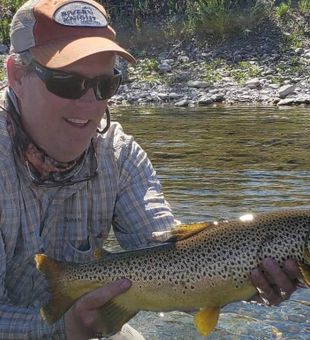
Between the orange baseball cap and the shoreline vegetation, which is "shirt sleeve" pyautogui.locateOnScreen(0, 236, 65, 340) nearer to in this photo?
the orange baseball cap

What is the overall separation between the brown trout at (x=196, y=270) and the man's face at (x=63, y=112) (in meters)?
0.48

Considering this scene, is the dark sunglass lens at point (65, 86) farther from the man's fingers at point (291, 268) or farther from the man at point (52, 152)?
the man's fingers at point (291, 268)

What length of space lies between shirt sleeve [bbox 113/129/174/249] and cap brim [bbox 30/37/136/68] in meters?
0.57

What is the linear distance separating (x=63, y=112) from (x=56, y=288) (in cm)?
71

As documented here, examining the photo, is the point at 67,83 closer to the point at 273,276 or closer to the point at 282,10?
the point at 273,276

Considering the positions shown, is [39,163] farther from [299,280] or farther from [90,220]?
[299,280]

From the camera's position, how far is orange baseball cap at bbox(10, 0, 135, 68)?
3.00 metres

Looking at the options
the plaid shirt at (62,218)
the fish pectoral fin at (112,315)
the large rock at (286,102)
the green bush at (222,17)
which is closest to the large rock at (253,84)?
the large rock at (286,102)

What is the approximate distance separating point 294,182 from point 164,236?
202 inches

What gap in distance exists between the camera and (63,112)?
9.96ft

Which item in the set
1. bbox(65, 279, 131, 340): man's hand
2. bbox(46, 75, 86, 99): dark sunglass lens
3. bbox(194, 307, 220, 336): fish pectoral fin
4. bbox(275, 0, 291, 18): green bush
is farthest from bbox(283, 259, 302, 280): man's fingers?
bbox(275, 0, 291, 18): green bush

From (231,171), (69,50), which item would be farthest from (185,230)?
(231,171)

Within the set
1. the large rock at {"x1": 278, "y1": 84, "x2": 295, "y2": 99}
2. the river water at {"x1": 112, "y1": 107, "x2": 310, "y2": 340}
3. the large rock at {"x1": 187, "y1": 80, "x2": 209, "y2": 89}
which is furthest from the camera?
the large rock at {"x1": 187, "y1": 80, "x2": 209, "y2": 89}

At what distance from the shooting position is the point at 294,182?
327 inches
